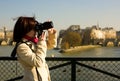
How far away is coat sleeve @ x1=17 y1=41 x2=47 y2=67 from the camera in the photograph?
117 inches

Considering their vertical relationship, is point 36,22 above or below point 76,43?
above

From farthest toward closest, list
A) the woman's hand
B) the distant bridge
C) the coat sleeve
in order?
the distant bridge → the woman's hand → the coat sleeve

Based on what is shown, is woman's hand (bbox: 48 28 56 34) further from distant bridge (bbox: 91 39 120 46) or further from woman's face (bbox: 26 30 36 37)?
distant bridge (bbox: 91 39 120 46)

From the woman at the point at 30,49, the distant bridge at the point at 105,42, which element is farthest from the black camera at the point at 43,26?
the distant bridge at the point at 105,42

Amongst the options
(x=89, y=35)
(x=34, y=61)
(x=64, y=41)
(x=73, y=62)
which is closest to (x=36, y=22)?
(x=34, y=61)

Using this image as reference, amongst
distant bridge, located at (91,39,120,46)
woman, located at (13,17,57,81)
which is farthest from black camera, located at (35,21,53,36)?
distant bridge, located at (91,39,120,46)

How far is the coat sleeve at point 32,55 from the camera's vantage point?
297cm

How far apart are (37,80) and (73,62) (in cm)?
245

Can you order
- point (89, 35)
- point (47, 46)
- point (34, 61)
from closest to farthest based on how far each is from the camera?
point (34, 61), point (47, 46), point (89, 35)

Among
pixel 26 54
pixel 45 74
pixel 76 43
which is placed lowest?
pixel 76 43

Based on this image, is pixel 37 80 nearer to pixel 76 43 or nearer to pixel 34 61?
pixel 34 61

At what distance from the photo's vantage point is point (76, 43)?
108 meters

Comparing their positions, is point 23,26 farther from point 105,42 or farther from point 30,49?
point 105,42

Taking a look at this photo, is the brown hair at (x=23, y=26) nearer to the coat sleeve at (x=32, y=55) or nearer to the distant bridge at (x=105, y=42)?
the coat sleeve at (x=32, y=55)
